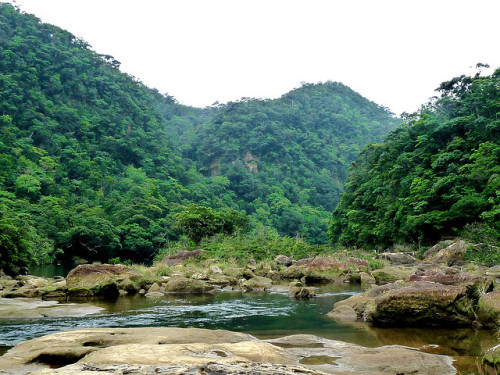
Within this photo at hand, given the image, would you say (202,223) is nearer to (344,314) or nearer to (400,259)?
(400,259)

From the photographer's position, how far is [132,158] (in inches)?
2635

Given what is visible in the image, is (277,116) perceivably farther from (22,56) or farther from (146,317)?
(146,317)

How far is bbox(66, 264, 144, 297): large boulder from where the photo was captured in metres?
17.6

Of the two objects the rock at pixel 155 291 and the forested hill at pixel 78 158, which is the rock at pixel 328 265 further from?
the forested hill at pixel 78 158

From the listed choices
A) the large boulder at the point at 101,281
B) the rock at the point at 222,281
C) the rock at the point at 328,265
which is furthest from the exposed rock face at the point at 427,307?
the rock at the point at 328,265

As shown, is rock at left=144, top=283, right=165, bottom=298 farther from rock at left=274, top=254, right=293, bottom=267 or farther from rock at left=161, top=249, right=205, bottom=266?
rock at left=274, top=254, right=293, bottom=267

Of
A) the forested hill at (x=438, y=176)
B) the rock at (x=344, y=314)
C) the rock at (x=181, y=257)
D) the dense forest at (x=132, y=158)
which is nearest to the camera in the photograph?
the rock at (x=344, y=314)

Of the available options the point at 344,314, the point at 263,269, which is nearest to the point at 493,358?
the point at 344,314

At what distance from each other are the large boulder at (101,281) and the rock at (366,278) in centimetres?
1103

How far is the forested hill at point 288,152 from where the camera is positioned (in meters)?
72.9

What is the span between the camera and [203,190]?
68.6 m

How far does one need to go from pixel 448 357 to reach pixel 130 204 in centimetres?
4696

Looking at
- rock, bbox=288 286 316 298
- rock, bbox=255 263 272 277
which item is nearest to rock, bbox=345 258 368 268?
rock, bbox=255 263 272 277

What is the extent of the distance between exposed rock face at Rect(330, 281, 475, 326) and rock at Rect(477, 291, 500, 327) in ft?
0.99
